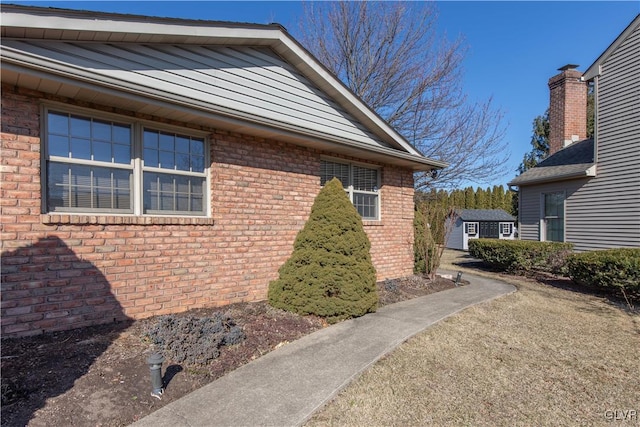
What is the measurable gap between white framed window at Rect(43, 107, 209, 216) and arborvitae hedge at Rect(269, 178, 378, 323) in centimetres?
184

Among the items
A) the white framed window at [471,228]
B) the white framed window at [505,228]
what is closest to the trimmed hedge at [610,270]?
the white framed window at [471,228]

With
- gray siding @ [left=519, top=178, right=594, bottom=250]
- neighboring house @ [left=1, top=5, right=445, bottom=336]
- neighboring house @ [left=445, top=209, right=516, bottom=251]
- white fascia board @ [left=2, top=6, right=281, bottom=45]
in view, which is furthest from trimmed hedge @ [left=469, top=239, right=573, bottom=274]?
neighboring house @ [left=445, top=209, right=516, bottom=251]

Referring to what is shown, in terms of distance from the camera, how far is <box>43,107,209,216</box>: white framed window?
448 centimetres

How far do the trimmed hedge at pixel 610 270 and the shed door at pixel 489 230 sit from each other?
15.4 metres

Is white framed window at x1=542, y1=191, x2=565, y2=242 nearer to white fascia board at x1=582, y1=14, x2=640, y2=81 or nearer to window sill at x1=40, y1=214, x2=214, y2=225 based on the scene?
white fascia board at x1=582, y1=14, x2=640, y2=81

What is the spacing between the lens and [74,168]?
180 inches

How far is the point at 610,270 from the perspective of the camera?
310 inches

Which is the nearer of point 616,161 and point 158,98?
point 158,98

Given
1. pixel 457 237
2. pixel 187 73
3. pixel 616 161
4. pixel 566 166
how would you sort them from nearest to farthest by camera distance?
pixel 187 73
pixel 616 161
pixel 566 166
pixel 457 237

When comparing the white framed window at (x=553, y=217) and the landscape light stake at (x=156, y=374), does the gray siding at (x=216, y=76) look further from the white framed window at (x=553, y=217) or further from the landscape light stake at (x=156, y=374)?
the white framed window at (x=553, y=217)

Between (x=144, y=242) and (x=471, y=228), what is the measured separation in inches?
880

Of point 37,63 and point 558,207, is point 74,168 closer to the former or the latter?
point 37,63

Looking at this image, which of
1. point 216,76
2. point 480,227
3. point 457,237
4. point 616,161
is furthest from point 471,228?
point 216,76

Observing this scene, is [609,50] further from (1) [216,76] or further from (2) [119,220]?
(2) [119,220]
